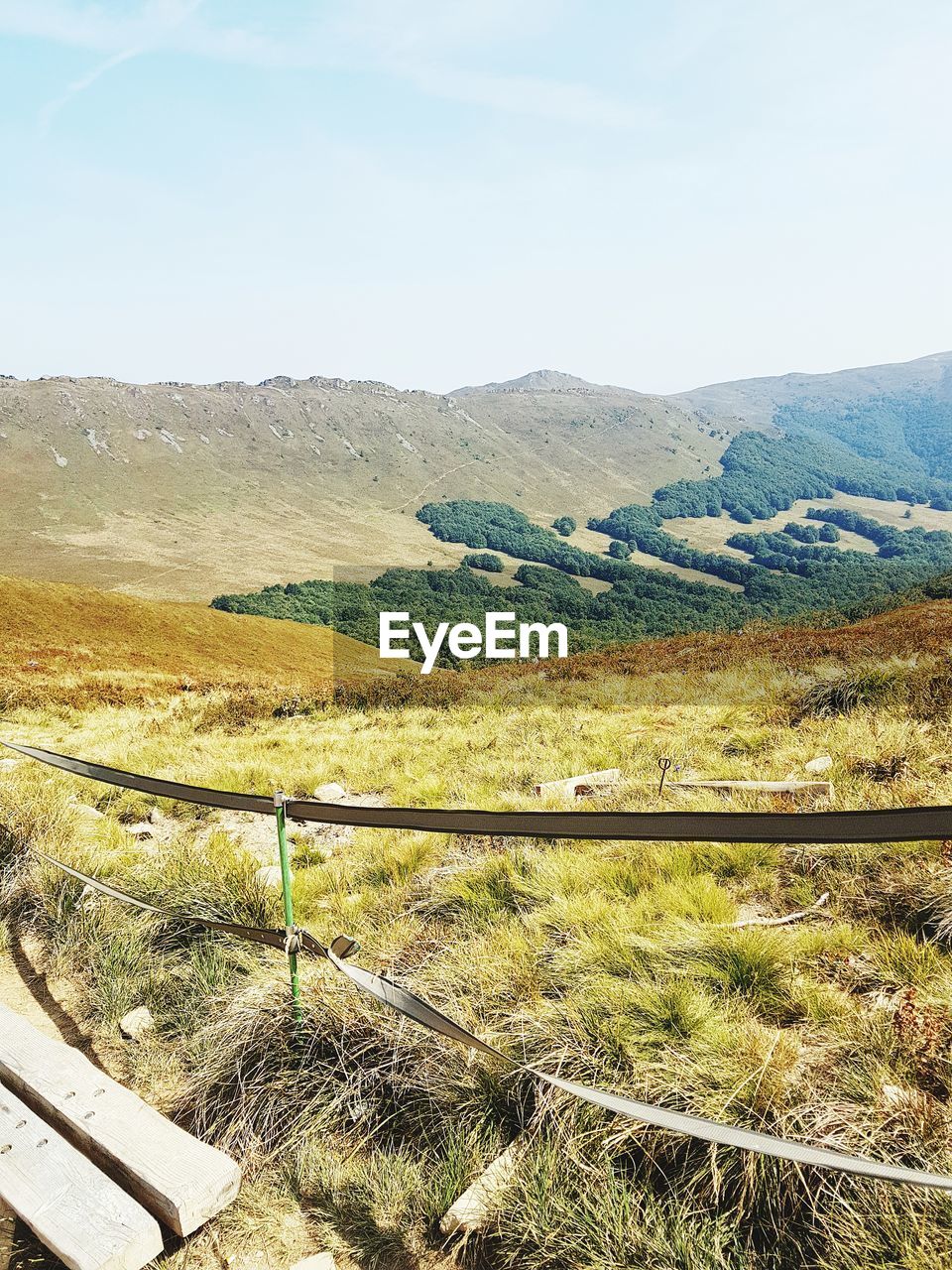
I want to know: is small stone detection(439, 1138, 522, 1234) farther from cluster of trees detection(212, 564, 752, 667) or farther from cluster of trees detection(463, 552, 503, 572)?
cluster of trees detection(463, 552, 503, 572)

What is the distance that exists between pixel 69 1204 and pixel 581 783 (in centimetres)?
569

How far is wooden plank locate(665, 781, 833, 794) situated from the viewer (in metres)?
5.91

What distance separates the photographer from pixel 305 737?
12.5 m

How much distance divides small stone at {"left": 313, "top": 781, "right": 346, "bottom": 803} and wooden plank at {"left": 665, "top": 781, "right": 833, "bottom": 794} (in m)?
3.86

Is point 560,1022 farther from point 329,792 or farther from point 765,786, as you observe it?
point 329,792

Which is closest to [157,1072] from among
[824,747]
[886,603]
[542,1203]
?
[542,1203]

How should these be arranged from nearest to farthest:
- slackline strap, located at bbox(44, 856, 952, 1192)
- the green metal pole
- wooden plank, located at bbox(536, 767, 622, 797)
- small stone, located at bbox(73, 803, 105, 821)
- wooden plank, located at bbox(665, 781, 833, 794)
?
slackline strap, located at bbox(44, 856, 952, 1192) → the green metal pole → wooden plank, located at bbox(665, 781, 833, 794) → small stone, located at bbox(73, 803, 105, 821) → wooden plank, located at bbox(536, 767, 622, 797)

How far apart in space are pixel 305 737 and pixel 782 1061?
35.4ft

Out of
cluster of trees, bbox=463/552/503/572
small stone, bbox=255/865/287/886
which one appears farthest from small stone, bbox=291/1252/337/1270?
cluster of trees, bbox=463/552/503/572

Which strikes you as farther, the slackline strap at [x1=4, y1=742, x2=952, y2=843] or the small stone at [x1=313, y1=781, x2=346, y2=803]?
the small stone at [x1=313, y1=781, x2=346, y2=803]

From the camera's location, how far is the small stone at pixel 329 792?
827 cm

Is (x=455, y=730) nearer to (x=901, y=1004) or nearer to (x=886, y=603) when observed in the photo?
(x=901, y=1004)

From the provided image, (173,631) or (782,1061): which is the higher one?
(782,1061)

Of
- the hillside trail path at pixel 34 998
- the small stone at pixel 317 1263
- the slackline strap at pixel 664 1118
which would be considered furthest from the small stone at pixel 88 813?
the small stone at pixel 317 1263
